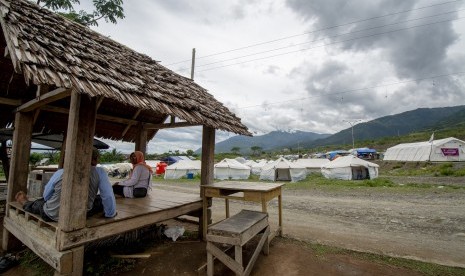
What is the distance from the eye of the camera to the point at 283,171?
29.9 metres

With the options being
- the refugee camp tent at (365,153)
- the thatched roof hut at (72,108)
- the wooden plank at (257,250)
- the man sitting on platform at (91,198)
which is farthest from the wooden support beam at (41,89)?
the refugee camp tent at (365,153)

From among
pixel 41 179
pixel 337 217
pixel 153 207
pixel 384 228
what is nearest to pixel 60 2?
pixel 41 179

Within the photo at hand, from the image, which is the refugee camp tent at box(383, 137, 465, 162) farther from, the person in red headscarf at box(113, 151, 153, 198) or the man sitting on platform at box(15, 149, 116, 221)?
the man sitting on platform at box(15, 149, 116, 221)

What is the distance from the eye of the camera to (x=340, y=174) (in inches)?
1095

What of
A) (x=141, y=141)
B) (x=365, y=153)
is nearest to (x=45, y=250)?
(x=141, y=141)

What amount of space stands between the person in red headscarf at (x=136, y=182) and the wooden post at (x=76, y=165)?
2421 mm

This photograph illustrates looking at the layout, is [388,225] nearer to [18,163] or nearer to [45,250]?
[45,250]

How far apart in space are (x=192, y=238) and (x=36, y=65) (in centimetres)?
496

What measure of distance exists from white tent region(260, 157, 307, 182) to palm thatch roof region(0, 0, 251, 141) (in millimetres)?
22059

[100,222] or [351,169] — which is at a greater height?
[351,169]

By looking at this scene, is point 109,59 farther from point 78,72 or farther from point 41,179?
point 41,179

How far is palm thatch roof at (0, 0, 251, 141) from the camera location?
3348 millimetres

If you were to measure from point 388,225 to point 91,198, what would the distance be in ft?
28.8

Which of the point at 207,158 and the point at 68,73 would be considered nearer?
the point at 68,73
